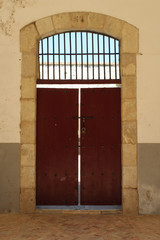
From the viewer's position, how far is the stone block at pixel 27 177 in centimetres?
477

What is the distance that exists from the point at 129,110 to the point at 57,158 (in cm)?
152

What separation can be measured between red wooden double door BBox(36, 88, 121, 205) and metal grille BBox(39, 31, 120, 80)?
0.50m

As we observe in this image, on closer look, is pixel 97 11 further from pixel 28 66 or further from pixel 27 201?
pixel 27 201

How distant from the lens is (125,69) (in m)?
4.82

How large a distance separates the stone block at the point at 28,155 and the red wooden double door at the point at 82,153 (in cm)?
19

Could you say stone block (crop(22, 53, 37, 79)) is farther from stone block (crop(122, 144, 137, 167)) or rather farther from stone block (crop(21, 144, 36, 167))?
stone block (crop(122, 144, 137, 167))

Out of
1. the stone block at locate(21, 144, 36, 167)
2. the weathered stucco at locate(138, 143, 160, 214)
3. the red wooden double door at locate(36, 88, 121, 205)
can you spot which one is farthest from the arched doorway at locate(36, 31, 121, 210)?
the weathered stucco at locate(138, 143, 160, 214)

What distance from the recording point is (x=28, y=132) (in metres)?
4.80

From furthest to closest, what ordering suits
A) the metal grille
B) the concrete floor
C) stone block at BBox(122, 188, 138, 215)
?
the metal grille, stone block at BBox(122, 188, 138, 215), the concrete floor

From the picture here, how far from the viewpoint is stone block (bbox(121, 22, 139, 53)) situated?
4816mm

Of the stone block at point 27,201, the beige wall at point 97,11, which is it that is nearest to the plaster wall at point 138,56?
the beige wall at point 97,11

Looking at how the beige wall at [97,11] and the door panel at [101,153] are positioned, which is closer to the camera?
the beige wall at [97,11]

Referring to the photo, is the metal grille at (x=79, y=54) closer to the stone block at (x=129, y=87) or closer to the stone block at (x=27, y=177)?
the stone block at (x=129, y=87)

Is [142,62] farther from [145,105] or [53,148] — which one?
[53,148]
